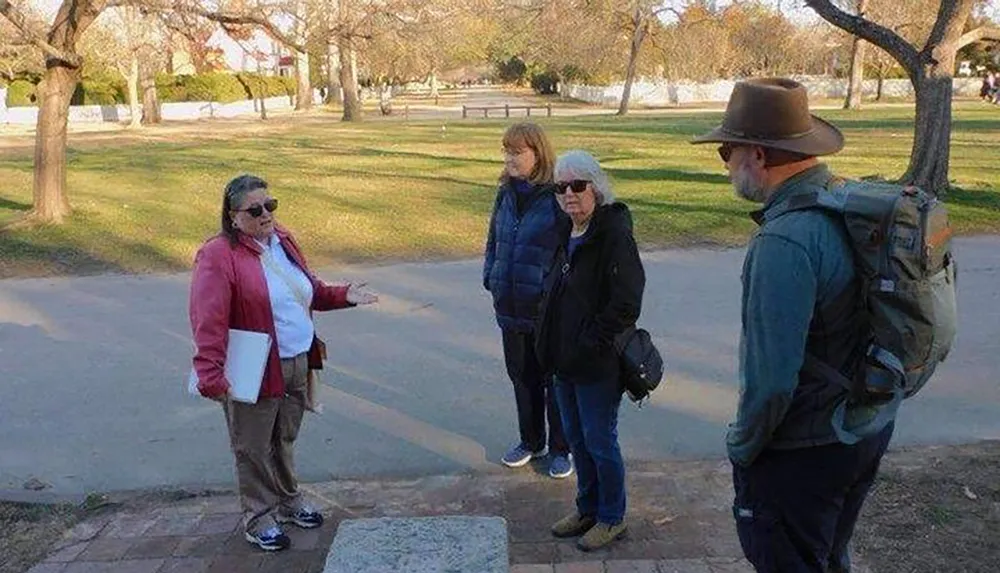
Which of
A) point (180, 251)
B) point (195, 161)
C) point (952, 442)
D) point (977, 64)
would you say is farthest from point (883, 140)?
point (977, 64)

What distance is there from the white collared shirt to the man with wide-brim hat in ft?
6.65

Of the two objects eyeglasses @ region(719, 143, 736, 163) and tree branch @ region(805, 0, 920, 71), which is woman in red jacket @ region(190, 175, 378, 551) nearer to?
eyeglasses @ region(719, 143, 736, 163)

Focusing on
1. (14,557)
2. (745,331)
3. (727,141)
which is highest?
(727,141)

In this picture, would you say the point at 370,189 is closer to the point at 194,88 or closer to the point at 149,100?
the point at 149,100

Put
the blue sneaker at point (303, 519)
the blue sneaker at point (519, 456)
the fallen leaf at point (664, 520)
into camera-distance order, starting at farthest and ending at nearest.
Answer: the blue sneaker at point (519, 456) → the blue sneaker at point (303, 519) → the fallen leaf at point (664, 520)

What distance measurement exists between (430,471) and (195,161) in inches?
758

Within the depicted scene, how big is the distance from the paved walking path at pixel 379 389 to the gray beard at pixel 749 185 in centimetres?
260

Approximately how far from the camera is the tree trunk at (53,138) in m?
13.0

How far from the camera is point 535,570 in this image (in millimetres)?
3703

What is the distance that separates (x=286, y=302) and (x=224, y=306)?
0.29 meters

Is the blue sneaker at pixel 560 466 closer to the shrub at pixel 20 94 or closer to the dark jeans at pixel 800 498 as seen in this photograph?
the dark jeans at pixel 800 498

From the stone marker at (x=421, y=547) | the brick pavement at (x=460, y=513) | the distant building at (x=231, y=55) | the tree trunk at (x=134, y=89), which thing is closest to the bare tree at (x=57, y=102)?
the distant building at (x=231, y=55)

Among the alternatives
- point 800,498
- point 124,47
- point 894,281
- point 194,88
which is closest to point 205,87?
point 194,88

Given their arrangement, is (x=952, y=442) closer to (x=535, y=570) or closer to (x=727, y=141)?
(x=535, y=570)
